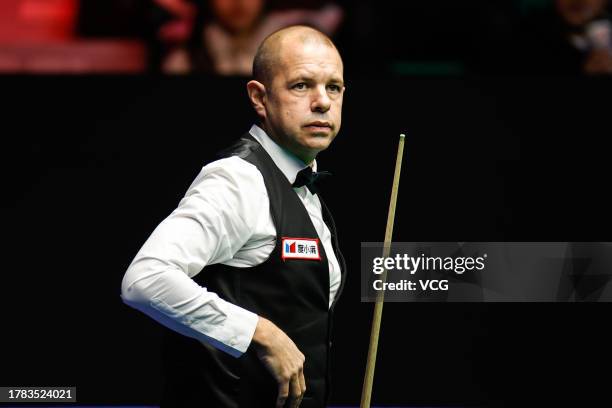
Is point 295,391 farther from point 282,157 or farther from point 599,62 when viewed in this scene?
point 599,62

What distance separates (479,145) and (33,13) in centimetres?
204

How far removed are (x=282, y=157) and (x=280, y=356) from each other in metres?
0.52

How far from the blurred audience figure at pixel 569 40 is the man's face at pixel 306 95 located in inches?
81.8

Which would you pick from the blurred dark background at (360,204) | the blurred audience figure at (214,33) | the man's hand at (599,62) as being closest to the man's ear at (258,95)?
the blurred dark background at (360,204)

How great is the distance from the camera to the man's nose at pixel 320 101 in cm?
208

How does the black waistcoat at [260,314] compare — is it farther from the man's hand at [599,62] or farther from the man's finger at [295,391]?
the man's hand at [599,62]

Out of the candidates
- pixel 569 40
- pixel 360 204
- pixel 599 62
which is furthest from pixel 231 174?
pixel 599 62

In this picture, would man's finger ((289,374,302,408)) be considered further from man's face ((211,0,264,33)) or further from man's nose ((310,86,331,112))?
man's face ((211,0,264,33))

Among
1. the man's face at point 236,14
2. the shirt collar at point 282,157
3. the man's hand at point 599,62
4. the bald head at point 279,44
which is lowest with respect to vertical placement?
the shirt collar at point 282,157

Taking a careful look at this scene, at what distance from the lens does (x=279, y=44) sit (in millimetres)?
2115

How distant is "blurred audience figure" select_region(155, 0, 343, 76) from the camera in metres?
4.09

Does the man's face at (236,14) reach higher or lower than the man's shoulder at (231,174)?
higher

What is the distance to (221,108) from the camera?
3496 mm

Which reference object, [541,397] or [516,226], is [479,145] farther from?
[541,397]
